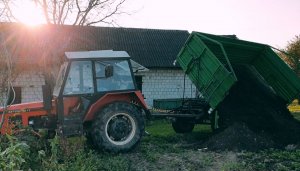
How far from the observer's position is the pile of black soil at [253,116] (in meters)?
8.64

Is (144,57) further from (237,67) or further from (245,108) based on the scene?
(245,108)

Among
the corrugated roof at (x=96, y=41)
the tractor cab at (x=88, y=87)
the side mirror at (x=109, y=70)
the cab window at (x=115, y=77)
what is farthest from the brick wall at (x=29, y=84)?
the side mirror at (x=109, y=70)

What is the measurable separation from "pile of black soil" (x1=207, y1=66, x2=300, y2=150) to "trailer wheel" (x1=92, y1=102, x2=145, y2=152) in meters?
1.81

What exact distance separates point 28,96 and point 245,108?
38.0ft

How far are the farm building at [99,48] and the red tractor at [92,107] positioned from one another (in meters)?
8.40

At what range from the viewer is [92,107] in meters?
7.82

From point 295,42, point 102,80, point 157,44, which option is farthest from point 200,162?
point 295,42

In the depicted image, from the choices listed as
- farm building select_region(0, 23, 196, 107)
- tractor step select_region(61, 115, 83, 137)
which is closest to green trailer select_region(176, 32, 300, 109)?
tractor step select_region(61, 115, 83, 137)

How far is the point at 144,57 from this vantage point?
2020 cm

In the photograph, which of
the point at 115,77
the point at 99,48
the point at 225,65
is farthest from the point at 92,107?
the point at 99,48

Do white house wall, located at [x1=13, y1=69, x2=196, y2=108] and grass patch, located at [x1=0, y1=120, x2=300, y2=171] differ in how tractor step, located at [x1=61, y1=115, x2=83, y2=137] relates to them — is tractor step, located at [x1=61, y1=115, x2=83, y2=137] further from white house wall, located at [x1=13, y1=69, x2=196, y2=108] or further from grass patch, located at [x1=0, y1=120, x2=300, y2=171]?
white house wall, located at [x1=13, y1=69, x2=196, y2=108]

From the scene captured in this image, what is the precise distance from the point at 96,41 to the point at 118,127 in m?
13.0

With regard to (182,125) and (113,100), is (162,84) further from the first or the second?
(113,100)

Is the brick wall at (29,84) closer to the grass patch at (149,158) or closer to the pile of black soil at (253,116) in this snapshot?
the pile of black soil at (253,116)
